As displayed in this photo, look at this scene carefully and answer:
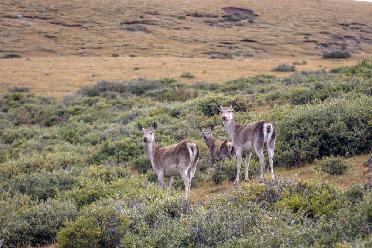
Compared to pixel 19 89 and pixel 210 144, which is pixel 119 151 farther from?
pixel 19 89

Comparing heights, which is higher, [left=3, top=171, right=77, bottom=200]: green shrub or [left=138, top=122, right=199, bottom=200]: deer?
[left=138, top=122, right=199, bottom=200]: deer

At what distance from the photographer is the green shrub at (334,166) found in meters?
12.6

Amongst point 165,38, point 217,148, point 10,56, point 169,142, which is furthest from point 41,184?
point 165,38

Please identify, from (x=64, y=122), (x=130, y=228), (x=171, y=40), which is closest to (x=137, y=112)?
(x=64, y=122)

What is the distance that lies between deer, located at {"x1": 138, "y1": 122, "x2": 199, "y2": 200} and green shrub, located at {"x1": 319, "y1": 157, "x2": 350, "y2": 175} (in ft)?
9.94

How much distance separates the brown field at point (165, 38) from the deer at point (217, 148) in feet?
79.8

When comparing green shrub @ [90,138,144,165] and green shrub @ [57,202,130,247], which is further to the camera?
green shrub @ [90,138,144,165]

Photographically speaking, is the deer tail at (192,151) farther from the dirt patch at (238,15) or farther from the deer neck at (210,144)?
the dirt patch at (238,15)

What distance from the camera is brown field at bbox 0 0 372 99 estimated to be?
160 feet

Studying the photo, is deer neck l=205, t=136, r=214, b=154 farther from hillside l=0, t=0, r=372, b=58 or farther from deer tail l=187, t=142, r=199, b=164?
hillside l=0, t=0, r=372, b=58

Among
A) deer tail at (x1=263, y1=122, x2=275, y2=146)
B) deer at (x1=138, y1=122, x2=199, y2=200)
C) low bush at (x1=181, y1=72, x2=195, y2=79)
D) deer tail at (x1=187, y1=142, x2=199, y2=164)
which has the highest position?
deer tail at (x1=263, y1=122, x2=275, y2=146)

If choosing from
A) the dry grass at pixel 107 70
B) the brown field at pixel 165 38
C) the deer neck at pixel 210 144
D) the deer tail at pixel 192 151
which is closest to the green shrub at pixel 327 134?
the deer neck at pixel 210 144

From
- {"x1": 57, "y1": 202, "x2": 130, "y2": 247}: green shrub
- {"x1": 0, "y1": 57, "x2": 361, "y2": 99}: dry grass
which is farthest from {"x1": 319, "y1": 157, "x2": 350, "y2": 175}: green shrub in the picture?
{"x1": 0, "y1": 57, "x2": 361, "y2": 99}: dry grass

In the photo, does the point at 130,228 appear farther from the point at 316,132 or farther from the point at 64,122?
the point at 64,122
